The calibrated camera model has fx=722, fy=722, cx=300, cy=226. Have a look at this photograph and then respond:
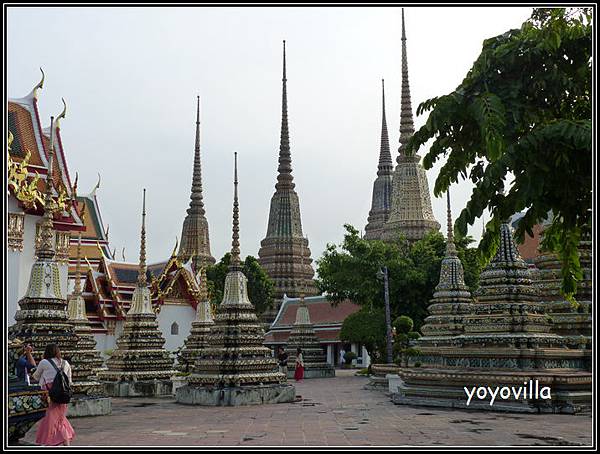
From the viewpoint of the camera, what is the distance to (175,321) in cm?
3888

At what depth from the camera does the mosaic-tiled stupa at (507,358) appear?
1438cm

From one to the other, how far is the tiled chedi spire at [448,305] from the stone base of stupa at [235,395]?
725 centimetres

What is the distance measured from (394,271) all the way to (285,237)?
30787 millimetres

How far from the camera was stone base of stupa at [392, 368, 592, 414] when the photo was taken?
14.0m

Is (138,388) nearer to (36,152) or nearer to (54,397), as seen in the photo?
(36,152)

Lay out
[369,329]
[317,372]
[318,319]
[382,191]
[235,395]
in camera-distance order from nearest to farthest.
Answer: [235,395]
[317,372]
[369,329]
[318,319]
[382,191]

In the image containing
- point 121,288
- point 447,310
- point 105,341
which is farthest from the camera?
point 121,288

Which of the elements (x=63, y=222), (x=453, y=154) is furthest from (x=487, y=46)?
(x=63, y=222)

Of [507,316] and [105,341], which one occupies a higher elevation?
[507,316]

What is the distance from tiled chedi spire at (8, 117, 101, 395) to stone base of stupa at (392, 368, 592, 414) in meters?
7.20

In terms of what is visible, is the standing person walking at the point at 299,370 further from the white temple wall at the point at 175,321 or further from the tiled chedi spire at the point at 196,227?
the tiled chedi spire at the point at 196,227

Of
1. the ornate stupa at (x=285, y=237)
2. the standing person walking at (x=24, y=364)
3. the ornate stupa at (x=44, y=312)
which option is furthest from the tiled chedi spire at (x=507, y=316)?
the ornate stupa at (x=285, y=237)

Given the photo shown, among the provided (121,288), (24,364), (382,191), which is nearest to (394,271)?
(121,288)

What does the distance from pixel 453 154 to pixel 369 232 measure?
60.8 metres
